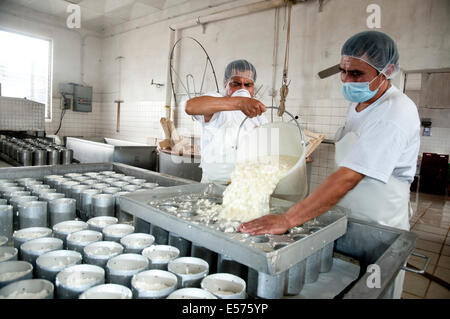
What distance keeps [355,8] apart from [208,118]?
10.2ft

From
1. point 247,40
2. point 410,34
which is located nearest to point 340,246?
point 410,34

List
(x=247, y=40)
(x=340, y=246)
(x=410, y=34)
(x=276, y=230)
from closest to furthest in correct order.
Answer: (x=276, y=230)
(x=340, y=246)
(x=410, y=34)
(x=247, y=40)

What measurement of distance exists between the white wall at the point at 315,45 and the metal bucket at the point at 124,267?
12.4 feet

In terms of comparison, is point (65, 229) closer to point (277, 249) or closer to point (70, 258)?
point (70, 258)

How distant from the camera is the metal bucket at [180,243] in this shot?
1.16 metres

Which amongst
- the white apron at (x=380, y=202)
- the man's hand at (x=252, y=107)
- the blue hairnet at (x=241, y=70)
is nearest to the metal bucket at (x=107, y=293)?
the man's hand at (x=252, y=107)

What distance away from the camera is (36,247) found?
0.99 metres

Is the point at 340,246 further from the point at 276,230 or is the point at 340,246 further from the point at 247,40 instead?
the point at 247,40

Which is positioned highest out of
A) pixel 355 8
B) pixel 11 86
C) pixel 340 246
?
pixel 355 8

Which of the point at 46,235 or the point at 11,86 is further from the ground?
the point at 11,86

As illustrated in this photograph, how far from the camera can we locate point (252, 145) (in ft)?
5.87

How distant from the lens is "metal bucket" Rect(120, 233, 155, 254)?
1.03 meters

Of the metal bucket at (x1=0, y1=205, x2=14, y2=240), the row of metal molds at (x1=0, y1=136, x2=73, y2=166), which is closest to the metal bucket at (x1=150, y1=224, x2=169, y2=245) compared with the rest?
the metal bucket at (x1=0, y1=205, x2=14, y2=240)

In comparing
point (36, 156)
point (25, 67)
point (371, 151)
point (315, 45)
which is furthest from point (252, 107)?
point (25, 67)
